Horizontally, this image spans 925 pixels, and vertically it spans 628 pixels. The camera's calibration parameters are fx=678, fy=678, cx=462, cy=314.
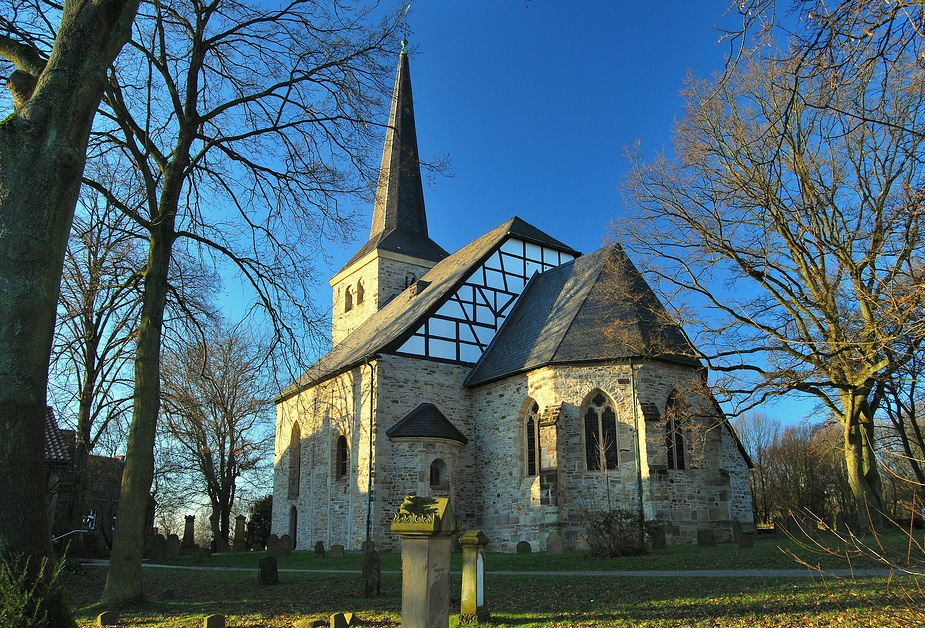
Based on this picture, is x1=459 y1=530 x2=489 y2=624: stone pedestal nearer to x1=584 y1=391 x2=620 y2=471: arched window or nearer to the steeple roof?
x1=584 y1=391 x2=620 y2=471: arched window

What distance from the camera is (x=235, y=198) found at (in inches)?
506

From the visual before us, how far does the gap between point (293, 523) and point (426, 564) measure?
2253 cm

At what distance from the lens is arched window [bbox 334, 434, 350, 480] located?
23.3 m

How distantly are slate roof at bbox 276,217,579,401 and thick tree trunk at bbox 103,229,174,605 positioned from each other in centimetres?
965

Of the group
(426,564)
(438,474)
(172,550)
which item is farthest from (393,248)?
(426,564)

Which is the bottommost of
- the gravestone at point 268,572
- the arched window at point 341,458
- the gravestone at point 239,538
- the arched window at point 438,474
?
the gravestone at point 239,538

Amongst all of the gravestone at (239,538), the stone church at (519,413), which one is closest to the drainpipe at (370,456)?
the stone church at (519,413)

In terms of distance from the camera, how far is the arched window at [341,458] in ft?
76.3

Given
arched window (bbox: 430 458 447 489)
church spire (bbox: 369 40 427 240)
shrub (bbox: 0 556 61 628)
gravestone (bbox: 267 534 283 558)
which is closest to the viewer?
shrub (bbox: 0 556 61 628)

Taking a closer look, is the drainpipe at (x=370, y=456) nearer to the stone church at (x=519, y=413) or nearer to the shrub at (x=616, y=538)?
the stone church at (x=519, y=413)

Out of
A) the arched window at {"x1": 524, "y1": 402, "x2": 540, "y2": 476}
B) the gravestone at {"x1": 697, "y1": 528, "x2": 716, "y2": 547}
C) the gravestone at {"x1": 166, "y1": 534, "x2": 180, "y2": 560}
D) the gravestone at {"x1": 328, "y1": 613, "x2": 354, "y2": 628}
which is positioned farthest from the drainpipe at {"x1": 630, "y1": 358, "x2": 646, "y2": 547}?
the gravestone at {"x1": 166, "y1": 534, "x2": 180, "y2": 560}

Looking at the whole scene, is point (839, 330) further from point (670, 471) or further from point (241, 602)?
point (241, 602)

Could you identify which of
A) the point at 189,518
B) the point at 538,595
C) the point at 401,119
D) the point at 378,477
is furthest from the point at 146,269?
the point at 401,119

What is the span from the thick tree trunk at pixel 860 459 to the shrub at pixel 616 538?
4527mm
